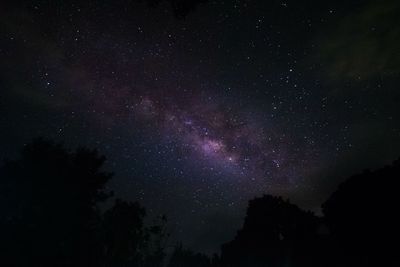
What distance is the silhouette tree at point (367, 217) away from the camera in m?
28.2

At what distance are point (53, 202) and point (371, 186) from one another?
2772 centimetres

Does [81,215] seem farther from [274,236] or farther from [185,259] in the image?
[185,259]

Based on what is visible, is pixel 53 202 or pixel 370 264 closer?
pixel 370 264

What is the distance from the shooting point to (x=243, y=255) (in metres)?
48.7

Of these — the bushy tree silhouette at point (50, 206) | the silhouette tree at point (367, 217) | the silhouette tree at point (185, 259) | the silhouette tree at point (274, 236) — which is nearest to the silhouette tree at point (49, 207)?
the bushy tree silhouette at point (50, 206)

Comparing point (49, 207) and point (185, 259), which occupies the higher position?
point (185, 259)

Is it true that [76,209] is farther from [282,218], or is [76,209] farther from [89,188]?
[282,218]

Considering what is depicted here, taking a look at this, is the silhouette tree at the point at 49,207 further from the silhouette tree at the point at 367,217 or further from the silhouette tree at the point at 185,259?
the silhouette tree at the point at 185,259

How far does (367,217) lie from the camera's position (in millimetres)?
29500

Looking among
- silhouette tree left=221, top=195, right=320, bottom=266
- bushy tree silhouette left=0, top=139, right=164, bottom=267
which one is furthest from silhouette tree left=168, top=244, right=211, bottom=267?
bushy tree silhouette left=0, top=139, right=164, bottom=267

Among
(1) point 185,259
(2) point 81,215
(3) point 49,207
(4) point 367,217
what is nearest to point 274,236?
(4) point 367,217

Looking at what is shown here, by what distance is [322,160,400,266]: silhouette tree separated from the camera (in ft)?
92.5

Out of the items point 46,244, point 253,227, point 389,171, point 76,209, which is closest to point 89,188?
point 76,209

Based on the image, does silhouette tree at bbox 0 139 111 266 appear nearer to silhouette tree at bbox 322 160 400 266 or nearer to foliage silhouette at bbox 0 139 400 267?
foliage silhouette at bbox 0 139 400 267
